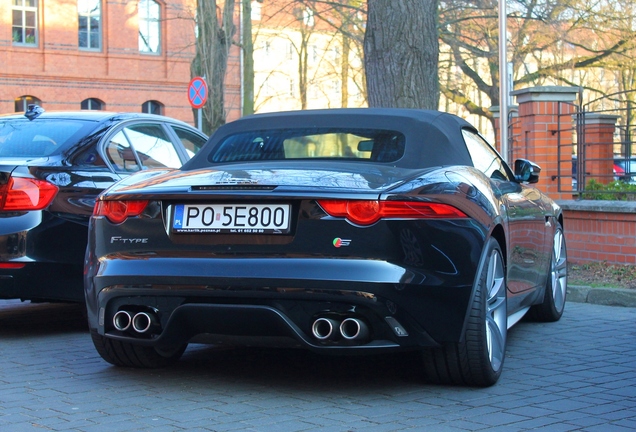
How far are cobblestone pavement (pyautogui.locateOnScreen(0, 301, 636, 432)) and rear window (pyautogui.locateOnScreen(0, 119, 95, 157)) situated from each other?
132 cm

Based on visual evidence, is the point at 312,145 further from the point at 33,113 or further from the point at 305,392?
the point at 33,113

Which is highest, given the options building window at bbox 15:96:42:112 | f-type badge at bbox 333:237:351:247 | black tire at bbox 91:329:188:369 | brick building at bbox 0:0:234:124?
brick building at bbox 0:0:234:124

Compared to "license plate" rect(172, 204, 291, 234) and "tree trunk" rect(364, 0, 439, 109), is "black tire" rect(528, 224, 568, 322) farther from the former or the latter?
"tree trunk" rect(364, 0, 439, 109)

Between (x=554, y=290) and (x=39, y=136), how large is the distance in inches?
157

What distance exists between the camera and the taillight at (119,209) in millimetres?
4629

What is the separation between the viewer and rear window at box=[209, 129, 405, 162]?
511 cm

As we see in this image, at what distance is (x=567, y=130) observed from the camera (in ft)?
41.1

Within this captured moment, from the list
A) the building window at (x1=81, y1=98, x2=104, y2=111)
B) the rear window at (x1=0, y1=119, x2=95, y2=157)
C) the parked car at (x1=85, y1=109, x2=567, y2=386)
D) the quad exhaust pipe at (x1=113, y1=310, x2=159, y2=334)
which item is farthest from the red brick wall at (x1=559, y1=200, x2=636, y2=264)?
the building window at (x1=81, y1=98, x2=104, y2=111)

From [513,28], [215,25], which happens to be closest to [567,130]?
[215,25]

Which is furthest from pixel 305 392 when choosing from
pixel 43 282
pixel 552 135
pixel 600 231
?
pixel 552 135

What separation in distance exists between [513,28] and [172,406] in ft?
90.2

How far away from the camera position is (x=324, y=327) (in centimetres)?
432

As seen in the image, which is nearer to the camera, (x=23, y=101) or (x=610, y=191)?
(x=610, y=191)

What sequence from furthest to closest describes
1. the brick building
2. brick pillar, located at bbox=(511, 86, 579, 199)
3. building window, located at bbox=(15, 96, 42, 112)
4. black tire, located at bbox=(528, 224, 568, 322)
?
building window, located at bbox=(15, 96, 42, 112) → the brick building → brick pillar, located at bbox=(511, 86, 579, 199) → black tire, located at bbox=(528, 224, 568, 322)
